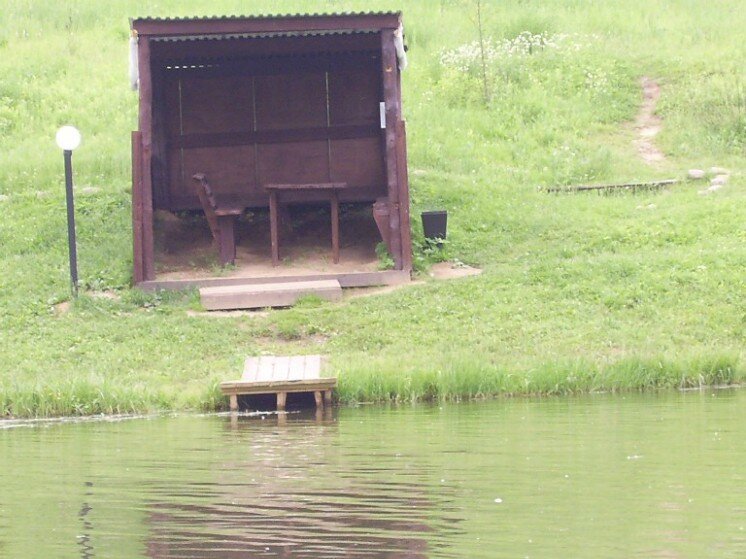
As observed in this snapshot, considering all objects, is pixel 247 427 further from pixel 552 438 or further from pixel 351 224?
pixel 351 224

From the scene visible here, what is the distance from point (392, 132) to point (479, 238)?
2.43m

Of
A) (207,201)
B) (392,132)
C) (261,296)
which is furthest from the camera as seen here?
(207,201)

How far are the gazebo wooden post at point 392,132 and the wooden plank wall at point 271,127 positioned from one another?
2.60 m

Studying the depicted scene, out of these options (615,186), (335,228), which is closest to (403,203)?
(335,228)

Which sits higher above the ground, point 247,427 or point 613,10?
point 613,10

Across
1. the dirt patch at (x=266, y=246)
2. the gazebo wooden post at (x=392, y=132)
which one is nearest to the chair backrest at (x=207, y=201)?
the dirt patch at (x=266, y=246)

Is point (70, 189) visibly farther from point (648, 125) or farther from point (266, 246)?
point (648, 125)

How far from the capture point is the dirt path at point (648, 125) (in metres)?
28.1


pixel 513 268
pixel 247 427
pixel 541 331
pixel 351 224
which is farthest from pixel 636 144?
pixel 247 427

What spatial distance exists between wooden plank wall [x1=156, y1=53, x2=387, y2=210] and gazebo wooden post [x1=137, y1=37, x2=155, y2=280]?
114 inches

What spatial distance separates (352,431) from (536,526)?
14.7ft

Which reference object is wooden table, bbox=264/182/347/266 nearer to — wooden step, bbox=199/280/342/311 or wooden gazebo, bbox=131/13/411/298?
wooden gazebo, bbox=131/13/411/298

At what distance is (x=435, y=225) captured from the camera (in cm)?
2134

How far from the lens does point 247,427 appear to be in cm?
1308
